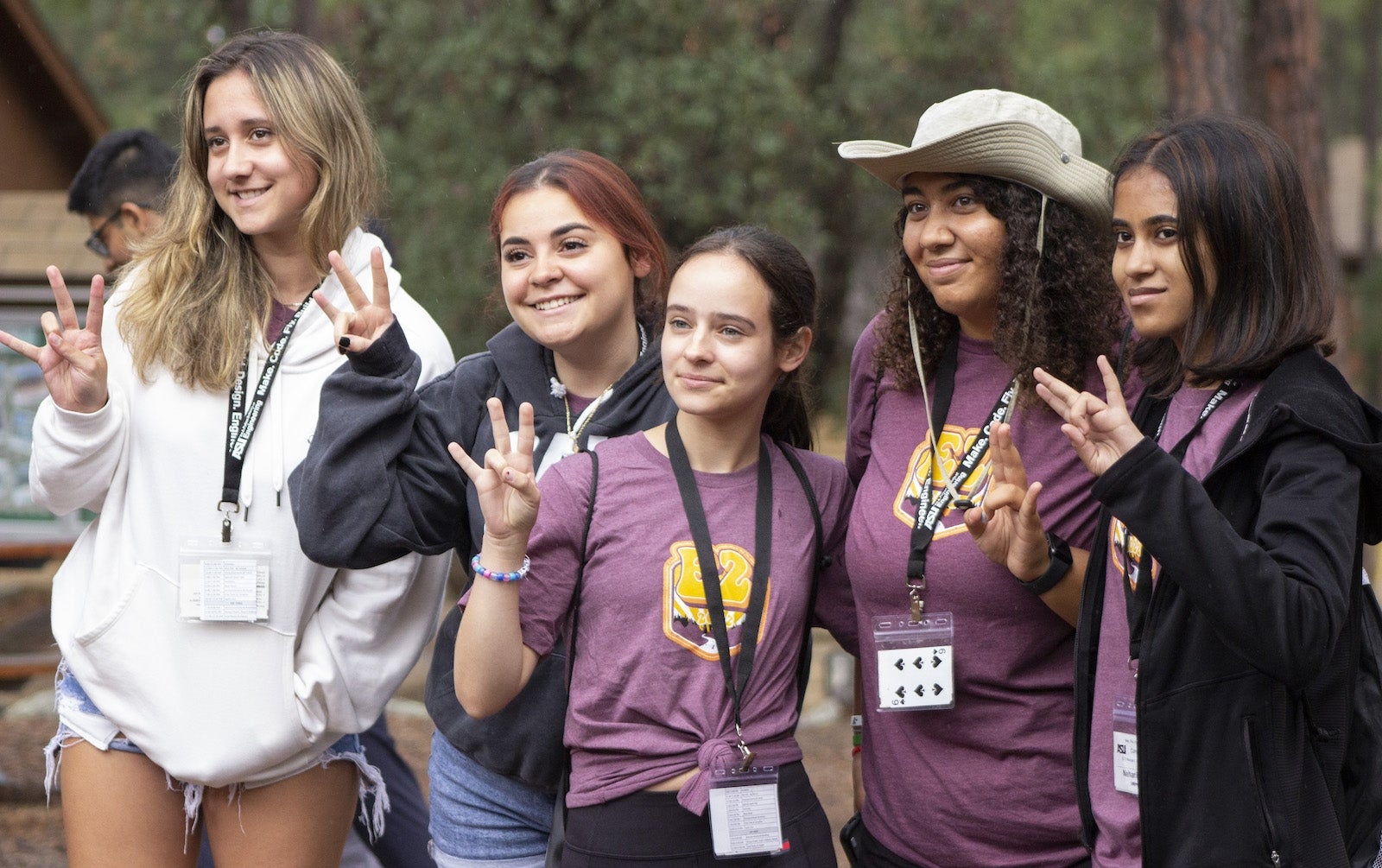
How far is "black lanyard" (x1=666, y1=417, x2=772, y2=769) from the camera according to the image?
2598mm

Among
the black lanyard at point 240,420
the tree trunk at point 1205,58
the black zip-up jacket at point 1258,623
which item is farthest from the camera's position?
the tree trunk at point 1205,58

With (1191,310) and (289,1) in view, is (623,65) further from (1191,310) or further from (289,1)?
(1191,310)

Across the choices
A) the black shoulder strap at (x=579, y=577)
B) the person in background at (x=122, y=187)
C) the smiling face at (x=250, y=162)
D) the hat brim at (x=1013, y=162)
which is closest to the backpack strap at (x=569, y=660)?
the black shoulder strap at (x=579, y=577)

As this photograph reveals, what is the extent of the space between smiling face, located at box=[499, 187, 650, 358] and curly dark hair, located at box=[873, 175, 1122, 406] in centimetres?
65

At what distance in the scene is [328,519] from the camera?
277 centimetres

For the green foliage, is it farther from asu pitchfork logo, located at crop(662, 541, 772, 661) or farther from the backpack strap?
asu pitchfork logo, located at crop(662, 541, 772, 661)

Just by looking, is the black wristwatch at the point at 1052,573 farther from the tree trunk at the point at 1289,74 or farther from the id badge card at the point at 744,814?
the tree trunk at the point at 1289,74

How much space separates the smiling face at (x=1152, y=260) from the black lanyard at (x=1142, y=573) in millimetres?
106

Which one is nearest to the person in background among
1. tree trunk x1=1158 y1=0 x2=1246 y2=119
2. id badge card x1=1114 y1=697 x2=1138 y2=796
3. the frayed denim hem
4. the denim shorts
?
the denim shorts

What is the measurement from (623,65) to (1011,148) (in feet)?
24.8

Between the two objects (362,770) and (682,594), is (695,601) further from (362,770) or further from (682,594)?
(362,770)

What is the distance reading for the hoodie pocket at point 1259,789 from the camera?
2.22 meters

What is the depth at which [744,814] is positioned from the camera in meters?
2.51

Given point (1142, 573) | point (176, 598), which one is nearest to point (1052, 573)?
point (1142, 573)
